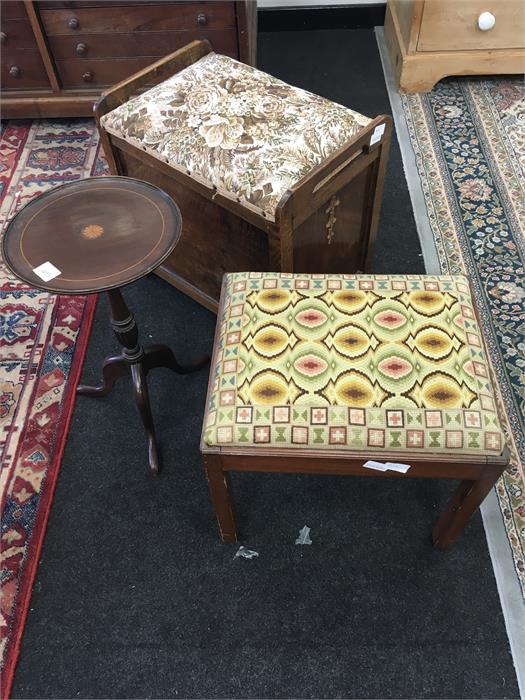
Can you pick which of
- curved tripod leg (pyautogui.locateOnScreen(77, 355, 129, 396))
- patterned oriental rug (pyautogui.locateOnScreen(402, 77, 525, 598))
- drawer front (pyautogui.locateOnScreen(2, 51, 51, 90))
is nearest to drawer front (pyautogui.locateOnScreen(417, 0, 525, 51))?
patterned oriental rug (pyautogui.locateOnScreen(402, 77, 525, 598))

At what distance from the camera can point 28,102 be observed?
2479 millimetres

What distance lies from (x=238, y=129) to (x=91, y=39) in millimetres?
1188

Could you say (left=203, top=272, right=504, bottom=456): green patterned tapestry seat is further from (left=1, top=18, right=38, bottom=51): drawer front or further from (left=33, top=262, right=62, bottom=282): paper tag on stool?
(left=1, top=18, right=38, bottom=51): drawer front

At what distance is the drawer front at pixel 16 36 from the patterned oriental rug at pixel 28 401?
1.59ft

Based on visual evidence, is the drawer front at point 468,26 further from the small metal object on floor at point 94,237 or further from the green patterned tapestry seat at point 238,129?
the small metal object on floor at point 94,237

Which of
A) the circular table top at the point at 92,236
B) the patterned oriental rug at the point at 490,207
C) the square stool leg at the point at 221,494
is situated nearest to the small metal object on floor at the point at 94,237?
the circular table top at the point at 92,236

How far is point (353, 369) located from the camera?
1.11 metres

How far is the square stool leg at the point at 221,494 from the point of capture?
111 centimetres

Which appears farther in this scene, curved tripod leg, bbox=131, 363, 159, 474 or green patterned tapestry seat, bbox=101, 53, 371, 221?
curved tripod leg, bbox=131, 363, 159, 474

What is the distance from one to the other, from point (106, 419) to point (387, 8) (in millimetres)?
2603

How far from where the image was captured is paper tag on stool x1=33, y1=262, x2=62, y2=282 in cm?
114

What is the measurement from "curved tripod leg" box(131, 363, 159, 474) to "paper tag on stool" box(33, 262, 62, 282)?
44 cm

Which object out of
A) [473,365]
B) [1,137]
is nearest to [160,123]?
[473,365]

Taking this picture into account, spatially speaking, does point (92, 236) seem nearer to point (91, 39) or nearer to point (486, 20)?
point (91, 39)
